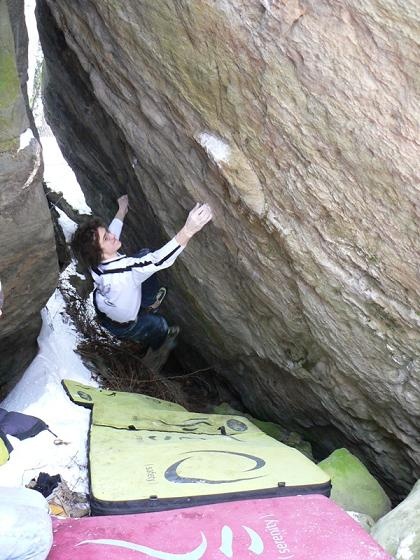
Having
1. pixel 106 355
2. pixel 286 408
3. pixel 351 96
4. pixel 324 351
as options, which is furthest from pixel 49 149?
pixel 351 96

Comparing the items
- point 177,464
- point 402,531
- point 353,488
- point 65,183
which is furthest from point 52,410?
point 65,183

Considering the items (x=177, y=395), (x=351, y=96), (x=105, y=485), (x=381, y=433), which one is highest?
(x=351, y=96)

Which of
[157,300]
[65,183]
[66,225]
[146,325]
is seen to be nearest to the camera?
[146,325]

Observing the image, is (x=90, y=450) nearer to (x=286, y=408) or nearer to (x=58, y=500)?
(x=58, y=500)

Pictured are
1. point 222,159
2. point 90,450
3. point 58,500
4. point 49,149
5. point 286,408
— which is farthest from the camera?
point 49,149

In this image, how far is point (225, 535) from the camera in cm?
311

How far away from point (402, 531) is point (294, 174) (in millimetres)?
2079

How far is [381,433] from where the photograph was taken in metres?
5.04

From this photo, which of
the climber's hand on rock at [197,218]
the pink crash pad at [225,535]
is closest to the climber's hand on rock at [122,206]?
the climber's hand on rock at [197,218]

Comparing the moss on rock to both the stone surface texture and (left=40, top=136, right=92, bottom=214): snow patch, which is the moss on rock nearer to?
the stone surface texture

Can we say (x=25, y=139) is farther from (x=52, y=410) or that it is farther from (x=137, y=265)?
(x=52, y=410)

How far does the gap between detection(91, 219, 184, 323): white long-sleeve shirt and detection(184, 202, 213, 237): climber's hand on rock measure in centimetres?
14

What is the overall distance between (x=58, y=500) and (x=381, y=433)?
252 centimetres

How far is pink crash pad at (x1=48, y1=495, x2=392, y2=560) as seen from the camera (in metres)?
2.96
